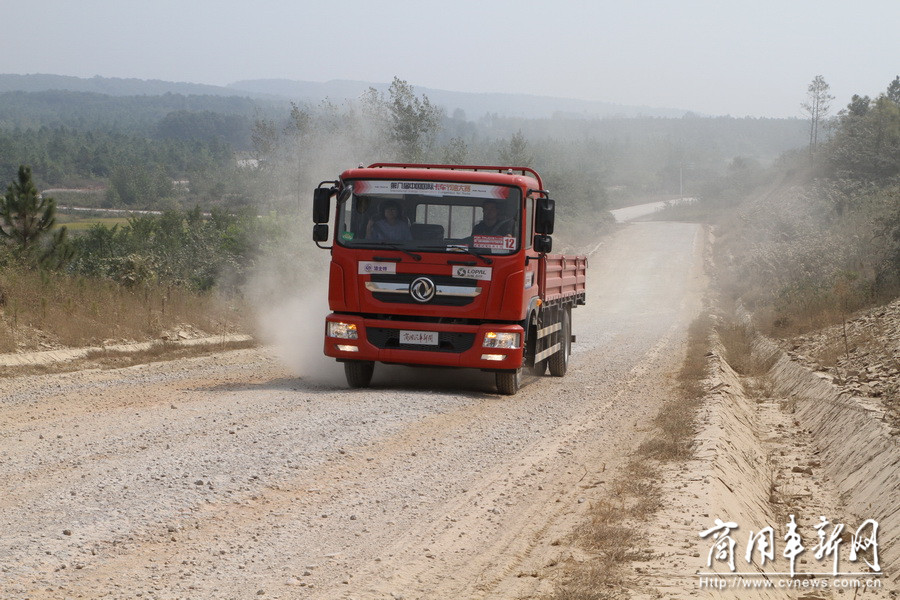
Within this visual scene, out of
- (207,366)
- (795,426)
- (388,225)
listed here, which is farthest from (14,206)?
(795,426)

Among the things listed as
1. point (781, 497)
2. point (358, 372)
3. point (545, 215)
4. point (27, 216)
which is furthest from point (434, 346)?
point (27, 216)

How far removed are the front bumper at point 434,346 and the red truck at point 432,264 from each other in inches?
0.5

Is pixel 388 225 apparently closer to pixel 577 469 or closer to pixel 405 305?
pixel 405 305

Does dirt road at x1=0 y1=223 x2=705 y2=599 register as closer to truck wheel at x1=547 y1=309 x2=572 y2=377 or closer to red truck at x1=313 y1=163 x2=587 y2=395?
red truck at x1=313 y1=163 x2=587 y2=395

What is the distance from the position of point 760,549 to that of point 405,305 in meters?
6.34

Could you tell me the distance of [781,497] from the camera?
9.28 metres

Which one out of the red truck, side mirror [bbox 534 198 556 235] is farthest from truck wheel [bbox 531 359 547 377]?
side mirror [bbox 534 198 556 235]

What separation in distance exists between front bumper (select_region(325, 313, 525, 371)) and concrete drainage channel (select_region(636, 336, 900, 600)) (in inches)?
106

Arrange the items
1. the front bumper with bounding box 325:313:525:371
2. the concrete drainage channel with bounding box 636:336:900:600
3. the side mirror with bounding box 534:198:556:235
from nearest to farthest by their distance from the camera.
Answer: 1. the concrete drainage channel with bounding box 636:336:900:600
2. the front bumper with bounding box 325:313:525:371
3. the side mirror with bounding box 534:198:556:235

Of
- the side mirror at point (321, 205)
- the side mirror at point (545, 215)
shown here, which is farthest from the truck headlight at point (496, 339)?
the side mirror at point (321, 205)

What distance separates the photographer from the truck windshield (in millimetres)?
12391

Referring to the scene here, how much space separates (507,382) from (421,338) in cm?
148

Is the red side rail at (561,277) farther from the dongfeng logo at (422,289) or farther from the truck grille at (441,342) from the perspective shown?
the dongfeng logo at (422,289)

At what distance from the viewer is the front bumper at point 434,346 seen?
1230 centimetres
